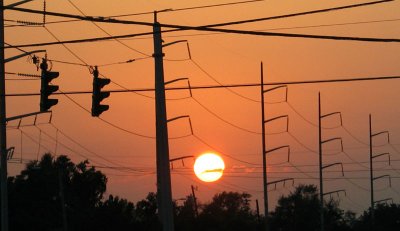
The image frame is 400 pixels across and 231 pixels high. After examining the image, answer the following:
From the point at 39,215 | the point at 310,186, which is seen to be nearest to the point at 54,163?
the point at 39,215

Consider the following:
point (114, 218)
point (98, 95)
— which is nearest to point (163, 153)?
point (98, 95)

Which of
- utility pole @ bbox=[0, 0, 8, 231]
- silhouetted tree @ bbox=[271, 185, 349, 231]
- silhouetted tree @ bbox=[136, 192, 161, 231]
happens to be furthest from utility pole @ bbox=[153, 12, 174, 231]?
silhouetted tree @ bbox=[271, 185, 349, 231]

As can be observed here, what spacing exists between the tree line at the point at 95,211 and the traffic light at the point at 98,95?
26924 mm

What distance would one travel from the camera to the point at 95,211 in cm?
6228

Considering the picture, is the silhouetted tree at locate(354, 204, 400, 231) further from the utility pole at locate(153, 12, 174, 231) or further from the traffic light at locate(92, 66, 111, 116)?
the traffic light at locate(92, 66, 111, 116)

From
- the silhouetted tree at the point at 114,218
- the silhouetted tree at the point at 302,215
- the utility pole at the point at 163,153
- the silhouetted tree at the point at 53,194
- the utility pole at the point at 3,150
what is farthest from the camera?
the silhouetted tree at the point at 302,215

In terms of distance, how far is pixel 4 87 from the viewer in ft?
118

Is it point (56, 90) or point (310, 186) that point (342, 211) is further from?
point (56, 90)

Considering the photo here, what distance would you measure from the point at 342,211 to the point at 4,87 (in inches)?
3843

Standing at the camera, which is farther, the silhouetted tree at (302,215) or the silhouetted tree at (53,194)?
the silhouetted tree at (302,215)

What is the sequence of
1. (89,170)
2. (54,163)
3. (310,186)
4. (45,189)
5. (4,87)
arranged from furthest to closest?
(310,186), (54,163), (89,170), (45,189), (4,87)

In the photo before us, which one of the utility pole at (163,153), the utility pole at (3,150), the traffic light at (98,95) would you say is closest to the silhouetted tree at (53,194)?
the utility pole at (163,153)

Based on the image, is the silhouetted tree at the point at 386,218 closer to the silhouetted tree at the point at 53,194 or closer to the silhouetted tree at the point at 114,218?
the silhouetted tree at the point at 53,194

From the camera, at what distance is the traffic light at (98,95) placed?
92.4 ft
